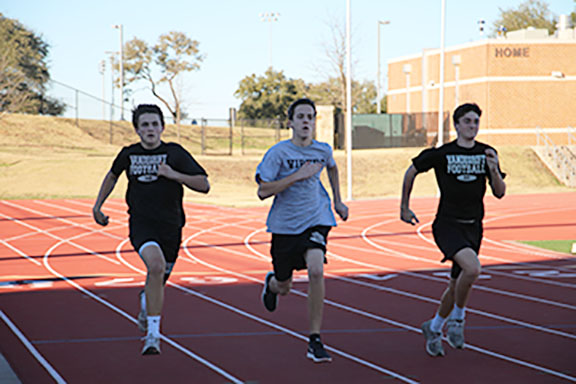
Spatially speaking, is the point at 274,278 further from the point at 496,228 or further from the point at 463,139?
the point at 496,228

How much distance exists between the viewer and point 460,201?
20.4ft

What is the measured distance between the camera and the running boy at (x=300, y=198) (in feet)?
20.1

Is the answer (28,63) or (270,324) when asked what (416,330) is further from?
(28,63)

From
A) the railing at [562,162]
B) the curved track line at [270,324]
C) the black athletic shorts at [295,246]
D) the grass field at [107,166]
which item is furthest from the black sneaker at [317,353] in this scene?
the railing at [562,162]

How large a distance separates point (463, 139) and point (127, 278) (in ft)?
20.4

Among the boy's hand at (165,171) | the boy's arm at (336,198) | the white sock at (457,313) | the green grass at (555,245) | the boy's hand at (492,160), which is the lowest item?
the green grass at (555,245)

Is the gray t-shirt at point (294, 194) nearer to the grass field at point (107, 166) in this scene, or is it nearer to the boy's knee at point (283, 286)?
the boy's knee at point (283, 286)

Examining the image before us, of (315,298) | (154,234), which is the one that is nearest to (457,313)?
(315,298)

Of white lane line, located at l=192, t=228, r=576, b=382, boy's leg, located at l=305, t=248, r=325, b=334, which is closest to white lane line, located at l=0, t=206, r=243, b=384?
boy's leg, located at l=305, t=248, r=325, b=334

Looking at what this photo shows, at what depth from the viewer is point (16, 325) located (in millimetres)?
7703

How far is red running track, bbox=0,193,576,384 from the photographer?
5.87 metres

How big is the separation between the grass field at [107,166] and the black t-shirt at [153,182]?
19.4 m

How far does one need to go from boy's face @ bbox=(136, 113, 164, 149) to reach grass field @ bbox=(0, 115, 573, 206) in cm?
1939

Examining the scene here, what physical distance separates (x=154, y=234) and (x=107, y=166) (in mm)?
29015
